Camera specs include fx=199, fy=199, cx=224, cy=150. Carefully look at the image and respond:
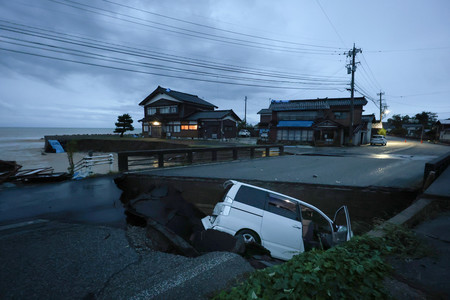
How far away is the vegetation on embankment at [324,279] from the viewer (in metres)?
1.92

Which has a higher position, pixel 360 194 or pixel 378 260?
pixel 378 260

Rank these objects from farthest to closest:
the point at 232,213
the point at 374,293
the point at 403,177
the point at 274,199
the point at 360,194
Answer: the point at 403,177
the point at 360,194
the point at 274,199
the point at 232,213
the point at 374,293

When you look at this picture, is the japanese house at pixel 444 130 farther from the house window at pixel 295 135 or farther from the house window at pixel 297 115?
the house window at pixel 295 135

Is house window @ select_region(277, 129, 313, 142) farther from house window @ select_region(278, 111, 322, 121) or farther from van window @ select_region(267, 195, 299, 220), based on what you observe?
van window @ select_region(267, 195, 299, 220)

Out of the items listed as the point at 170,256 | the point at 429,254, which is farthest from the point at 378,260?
the point at 170,256

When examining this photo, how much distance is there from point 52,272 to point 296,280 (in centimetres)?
375

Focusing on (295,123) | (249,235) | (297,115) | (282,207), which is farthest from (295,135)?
(249,235)

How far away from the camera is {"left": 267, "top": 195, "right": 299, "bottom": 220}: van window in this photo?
5.08 metres

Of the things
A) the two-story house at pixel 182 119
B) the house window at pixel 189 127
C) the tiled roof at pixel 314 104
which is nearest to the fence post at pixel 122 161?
the two-story house at pixel 182 119

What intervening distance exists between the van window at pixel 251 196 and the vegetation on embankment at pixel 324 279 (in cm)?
241

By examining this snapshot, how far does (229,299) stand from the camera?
2029mm

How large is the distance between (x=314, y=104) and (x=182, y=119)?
2445cm

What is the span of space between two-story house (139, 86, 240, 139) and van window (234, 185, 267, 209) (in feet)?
105

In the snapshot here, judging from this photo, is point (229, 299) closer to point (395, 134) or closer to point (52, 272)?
Answer: point (52, 272)
